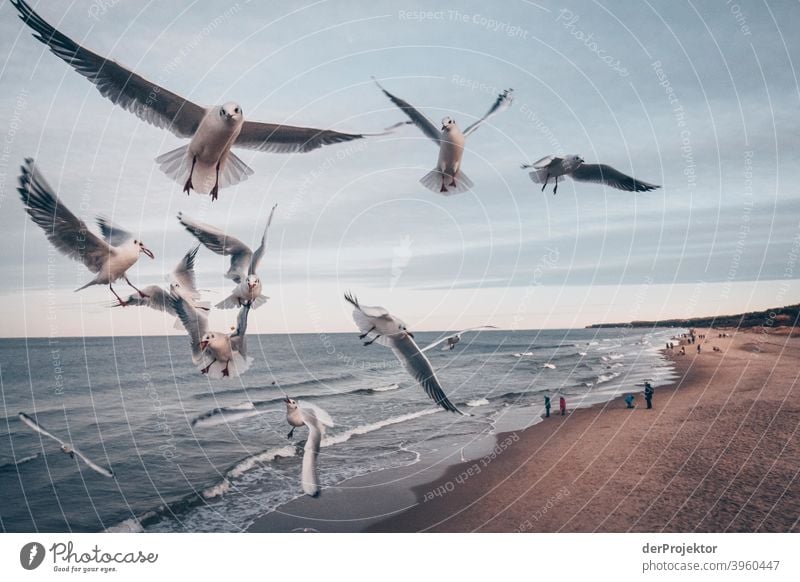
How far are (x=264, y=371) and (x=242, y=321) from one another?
14.8 metres

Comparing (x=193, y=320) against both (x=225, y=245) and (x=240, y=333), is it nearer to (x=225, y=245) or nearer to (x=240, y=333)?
(x=240, y=333)

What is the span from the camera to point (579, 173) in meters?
5.17

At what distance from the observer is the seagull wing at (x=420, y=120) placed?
4.48 meters

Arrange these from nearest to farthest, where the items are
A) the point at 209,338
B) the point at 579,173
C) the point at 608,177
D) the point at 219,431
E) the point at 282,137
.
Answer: the point at 282,137, the point at 209,338, the point at 579,173, the point at 608,177, the point at 219,431

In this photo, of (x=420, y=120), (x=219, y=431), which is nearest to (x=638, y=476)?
(x=420, y=120)

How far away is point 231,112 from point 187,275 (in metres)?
1.53

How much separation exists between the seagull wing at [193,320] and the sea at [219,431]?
0.60m

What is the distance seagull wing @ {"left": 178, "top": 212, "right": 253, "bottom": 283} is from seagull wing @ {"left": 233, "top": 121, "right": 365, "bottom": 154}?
71cm

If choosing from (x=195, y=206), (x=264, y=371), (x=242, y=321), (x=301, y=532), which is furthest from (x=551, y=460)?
(x=264, y=371)

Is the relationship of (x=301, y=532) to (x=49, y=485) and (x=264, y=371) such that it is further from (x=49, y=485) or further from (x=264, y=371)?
(x=264, y=371)

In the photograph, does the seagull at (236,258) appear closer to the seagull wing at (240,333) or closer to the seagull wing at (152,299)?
the seagull wing at (240,333)

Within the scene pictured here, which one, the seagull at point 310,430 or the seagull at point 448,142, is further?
the seagull at point 310,430
